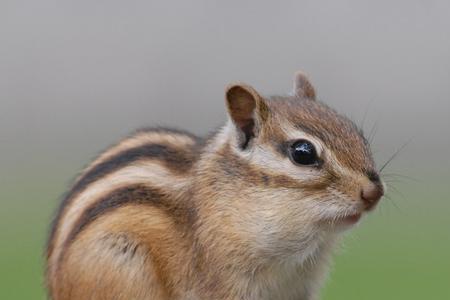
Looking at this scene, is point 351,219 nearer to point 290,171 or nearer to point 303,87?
point 290,171

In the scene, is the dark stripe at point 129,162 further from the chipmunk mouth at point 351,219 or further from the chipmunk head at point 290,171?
the chipmunk mouth at point 351,219

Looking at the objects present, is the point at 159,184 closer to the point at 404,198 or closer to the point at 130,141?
the point at 130,141

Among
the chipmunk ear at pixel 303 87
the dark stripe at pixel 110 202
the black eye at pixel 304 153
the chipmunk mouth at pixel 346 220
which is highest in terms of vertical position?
the chipmunk ear at pixel 303 87

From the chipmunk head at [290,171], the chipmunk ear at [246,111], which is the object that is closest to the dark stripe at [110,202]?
the chipmunk head at [290,171]

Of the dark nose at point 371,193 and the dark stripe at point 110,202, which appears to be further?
the dark stripe at point 110,202

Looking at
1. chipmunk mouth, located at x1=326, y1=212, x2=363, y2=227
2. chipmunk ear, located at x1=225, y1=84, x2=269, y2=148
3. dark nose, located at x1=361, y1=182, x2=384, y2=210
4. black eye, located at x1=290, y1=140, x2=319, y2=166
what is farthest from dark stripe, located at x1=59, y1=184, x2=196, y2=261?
dark nose, located at x1=361, y1=182, x2=384, y2=210

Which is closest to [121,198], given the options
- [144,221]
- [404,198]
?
[144,221]
